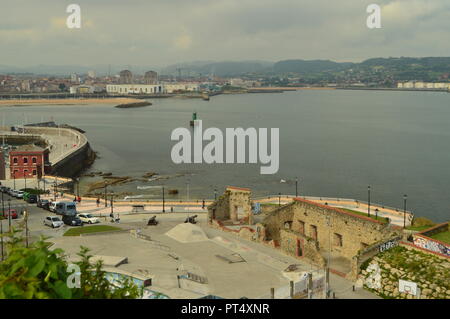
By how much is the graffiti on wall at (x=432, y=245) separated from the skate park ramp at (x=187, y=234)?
32.7ft

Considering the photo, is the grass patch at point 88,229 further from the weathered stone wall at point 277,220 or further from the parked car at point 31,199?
the parked car at point 31,199

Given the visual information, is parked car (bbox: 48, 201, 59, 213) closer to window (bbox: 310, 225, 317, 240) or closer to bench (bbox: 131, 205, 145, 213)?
bench (bbox: 131, 205, 145, 213)

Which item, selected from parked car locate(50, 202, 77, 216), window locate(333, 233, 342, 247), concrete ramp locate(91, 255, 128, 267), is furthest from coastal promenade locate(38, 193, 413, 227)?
concrete ramp locate(91, 255, 128, 267)

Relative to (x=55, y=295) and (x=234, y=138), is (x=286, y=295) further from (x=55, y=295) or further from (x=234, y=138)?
(x=234, y=138)

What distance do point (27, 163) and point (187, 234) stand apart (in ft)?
97.1

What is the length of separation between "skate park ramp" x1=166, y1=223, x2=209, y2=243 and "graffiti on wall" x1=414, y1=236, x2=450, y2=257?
997cm

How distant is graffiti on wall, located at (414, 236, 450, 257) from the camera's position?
64.4 ft

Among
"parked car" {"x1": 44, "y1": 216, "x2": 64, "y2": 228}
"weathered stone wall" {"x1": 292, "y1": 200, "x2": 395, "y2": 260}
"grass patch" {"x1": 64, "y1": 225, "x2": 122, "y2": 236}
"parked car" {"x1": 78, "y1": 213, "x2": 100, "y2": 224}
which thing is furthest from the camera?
"parked car" {"x1": 78, "y1": 213, "x2": 100, "y2": 224}

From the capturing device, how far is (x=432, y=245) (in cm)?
1992

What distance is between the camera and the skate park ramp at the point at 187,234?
79.3 feet

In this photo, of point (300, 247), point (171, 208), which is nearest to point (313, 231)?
point (300, 247)

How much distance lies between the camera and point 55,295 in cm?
740

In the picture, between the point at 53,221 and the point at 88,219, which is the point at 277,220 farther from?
the point at 53,221

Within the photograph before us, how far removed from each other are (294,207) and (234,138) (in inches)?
2678
